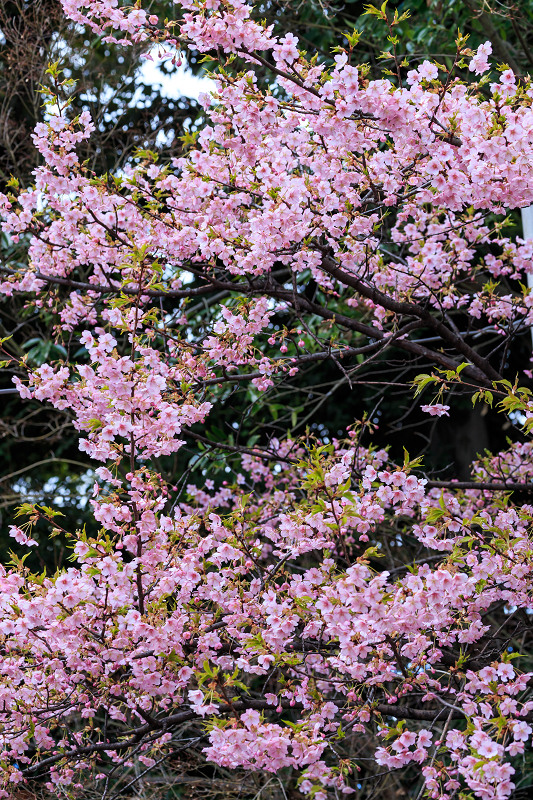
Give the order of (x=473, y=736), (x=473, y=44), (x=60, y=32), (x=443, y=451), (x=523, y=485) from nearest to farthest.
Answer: (x=473, y=736) < (x=523, y=485) < (x=473, y=44) < (x=60, y=32) < (x=443, y=451)

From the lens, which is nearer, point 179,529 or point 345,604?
point 345,604

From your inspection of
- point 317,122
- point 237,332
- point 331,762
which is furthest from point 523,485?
point 331,762

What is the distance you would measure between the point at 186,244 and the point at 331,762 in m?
3.38

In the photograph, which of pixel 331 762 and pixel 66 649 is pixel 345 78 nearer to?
pixel 66 649

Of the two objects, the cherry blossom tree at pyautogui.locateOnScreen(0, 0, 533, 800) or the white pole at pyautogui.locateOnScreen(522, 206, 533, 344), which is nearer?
the cherry blossom tree at pyautogui.locateOnScreen(0, 0, 533, 800)

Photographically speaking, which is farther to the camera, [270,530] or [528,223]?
[528,223]

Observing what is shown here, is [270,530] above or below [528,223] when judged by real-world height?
below

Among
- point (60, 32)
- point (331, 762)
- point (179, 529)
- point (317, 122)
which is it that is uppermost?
point (60, 32)

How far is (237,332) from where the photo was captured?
3.21 m

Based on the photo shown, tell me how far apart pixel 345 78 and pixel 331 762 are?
402 cm

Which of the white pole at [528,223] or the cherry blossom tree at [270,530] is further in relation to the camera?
the white pole at [528,223]

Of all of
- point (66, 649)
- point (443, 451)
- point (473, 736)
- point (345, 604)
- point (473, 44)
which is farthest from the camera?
point (443, 451)

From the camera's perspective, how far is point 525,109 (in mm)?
2668

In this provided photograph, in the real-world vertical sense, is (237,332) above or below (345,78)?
below
